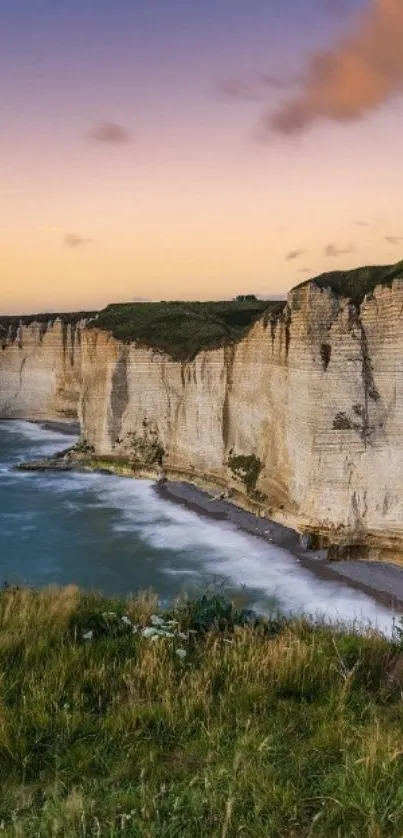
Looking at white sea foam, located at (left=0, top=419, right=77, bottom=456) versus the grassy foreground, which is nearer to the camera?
the grassy foreground

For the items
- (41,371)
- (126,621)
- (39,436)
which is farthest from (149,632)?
(41,371)

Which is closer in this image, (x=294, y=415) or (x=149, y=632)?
(x=149, y=632)

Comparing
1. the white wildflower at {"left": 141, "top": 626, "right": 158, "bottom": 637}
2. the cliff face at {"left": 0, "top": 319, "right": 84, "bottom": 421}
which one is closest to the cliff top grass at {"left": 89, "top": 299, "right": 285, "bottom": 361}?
the cliff face at {"left": 0, "top": 319, "right": 84, "bottom": 421}

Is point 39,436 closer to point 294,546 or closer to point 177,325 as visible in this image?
point 177,325

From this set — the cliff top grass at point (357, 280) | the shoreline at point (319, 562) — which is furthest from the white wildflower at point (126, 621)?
the cliff top grass at point (357, 280)

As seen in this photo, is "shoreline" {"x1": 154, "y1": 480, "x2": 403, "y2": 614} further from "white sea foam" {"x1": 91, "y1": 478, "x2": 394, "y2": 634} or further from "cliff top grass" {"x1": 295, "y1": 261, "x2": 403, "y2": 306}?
"cliff top grass" {"x1": 295, "y1": 261, "x2": 403, "y2": 306}

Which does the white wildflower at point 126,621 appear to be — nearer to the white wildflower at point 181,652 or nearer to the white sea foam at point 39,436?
the white wildflower at point 181,652
